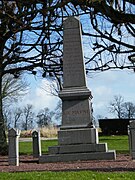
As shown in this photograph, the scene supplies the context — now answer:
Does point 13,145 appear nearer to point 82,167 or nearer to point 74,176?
point 82,167

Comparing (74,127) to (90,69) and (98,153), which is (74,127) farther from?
(90,69)

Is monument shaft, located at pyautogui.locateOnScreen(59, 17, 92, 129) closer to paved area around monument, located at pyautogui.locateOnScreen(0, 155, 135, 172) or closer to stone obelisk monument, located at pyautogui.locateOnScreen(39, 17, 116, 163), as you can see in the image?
stone obelisk monument, located at pyautogui.locateOnScreen(39, 17, 116, 163)

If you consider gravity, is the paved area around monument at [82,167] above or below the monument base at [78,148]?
below

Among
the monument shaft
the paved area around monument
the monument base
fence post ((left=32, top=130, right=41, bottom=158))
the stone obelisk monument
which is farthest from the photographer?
fence post ((left=32, top=130, right=41, bottom=158))

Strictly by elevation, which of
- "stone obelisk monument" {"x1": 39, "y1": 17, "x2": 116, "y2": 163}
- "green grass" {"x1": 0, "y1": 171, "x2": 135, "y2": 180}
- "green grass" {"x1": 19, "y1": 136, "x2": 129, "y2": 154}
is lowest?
"green grass" {"x1": 0, "y1": 171, "x2": 135, "y2": 180}

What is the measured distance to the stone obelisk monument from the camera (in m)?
12.3

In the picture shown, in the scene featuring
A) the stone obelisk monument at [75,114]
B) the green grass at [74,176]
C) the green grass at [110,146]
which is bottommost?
the green grass at [74,176]

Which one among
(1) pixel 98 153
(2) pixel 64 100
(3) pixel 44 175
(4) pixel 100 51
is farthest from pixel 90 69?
(3) pixel 44 175

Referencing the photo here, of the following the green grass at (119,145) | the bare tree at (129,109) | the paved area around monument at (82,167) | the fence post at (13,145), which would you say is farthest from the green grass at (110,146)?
the bare tree at (129,109)

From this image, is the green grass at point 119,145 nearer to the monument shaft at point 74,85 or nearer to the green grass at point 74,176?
the monument shaft at point 74,85

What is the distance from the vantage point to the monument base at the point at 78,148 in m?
12.1

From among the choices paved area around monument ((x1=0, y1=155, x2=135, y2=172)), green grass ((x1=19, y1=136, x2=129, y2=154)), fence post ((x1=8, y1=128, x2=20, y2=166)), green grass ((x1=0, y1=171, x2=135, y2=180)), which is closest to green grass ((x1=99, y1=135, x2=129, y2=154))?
green grass ((x1=19, y1=136, x2=129, y2=154))

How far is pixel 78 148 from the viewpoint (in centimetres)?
1250

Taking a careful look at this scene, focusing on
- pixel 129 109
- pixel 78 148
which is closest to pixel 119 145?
pixel 78 148
